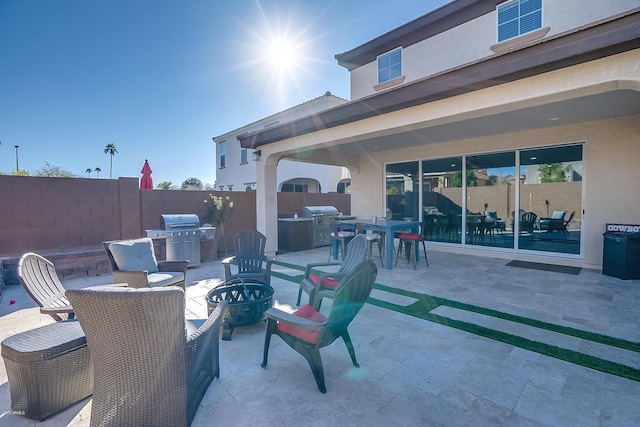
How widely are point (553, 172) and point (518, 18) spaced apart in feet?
13.1

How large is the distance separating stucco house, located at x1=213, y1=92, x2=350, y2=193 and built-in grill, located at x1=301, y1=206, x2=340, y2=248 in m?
4.26

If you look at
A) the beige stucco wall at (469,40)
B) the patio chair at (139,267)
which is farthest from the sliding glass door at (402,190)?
the patio chair at (139,267)

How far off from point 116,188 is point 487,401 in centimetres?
723

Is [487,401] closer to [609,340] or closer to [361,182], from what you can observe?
[609,340]

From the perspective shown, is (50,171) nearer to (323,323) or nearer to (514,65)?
(323,323)

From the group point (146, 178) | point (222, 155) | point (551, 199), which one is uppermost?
point (222, 155)

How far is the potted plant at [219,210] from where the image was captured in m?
7.43

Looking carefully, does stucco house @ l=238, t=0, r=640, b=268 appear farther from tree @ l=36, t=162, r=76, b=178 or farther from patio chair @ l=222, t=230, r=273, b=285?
tree @ l=36, t=162, r=76, b=178

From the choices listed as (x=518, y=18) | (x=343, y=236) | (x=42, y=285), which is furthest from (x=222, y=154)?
(x=42, y=285)

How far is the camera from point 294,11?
6664mm

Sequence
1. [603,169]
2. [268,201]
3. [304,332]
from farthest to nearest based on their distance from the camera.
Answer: [268,201] < [603,169] < [304,332]

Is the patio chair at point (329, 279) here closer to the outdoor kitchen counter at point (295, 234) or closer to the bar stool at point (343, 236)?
the bar stool at point (343, 236)

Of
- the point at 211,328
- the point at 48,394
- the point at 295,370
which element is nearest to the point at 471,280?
the point at 295,370

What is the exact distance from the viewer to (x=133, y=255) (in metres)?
3.81
